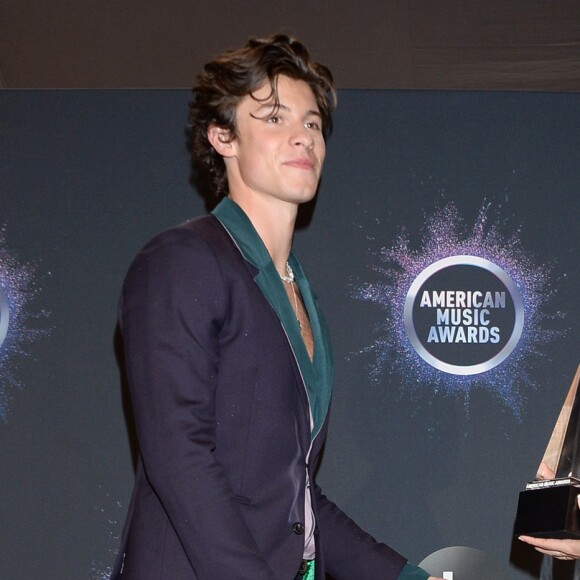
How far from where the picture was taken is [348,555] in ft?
6.17

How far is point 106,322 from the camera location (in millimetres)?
2760

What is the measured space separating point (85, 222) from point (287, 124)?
3.79 ft

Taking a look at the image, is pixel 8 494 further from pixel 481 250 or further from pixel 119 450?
pixel 481 250

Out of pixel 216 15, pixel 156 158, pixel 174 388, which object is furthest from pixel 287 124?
pixel 216 15

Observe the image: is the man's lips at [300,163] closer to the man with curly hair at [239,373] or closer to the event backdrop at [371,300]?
the man with curly hair at [239,373]

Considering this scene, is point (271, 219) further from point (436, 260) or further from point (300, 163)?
point (436, 260)

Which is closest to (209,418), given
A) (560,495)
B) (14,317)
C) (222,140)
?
(222,140)

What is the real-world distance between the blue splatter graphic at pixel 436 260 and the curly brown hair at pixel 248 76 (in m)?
0.87

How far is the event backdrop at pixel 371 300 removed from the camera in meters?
2.68

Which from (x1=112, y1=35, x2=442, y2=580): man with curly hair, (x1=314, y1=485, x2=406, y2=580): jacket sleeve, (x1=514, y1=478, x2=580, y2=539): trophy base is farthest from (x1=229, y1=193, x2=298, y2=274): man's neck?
(x1=514, y1=478, x2=580, y2=539): trophy base

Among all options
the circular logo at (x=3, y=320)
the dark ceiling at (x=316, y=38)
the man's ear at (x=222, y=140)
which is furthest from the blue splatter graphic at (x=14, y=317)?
the dark ceiling at (x=316, y=38)

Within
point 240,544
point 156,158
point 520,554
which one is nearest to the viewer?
point 240,544

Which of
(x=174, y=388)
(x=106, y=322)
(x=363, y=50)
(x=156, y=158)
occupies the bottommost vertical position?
(x=174, y=388)

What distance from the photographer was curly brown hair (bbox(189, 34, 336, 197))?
1.83m
